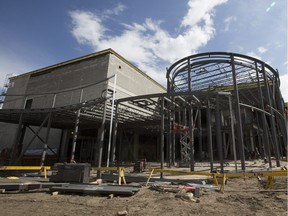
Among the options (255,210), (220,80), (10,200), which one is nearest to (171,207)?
(255,210)

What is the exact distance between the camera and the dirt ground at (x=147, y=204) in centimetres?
473

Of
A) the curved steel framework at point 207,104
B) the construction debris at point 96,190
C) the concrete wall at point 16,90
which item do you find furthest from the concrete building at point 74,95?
the construction debris at point 96,190

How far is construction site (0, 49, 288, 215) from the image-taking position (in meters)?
5.86

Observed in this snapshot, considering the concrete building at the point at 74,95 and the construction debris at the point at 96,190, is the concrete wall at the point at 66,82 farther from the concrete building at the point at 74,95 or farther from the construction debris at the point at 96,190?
the construction debris at the point at 96,190

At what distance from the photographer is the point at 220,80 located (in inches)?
774

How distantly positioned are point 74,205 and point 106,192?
132 cm

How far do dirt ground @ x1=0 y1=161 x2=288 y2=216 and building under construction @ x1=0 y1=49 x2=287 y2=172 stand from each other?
6.49 meters

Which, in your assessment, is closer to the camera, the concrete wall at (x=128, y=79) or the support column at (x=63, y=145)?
the support column at (x=63, y=145)

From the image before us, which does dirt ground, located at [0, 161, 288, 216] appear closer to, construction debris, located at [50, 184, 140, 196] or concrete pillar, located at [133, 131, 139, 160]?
construction debris, located at [50, 184, 140, 196]

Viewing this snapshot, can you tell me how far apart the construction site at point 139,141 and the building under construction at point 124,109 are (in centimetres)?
12

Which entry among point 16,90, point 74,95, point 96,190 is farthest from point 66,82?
point 96,190

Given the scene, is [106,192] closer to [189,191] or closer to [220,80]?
[189,191]

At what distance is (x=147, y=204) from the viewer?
529cm

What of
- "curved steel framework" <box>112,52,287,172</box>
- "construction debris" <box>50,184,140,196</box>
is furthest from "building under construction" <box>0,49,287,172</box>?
"construction debris" <box>50,184,140,196</box>
